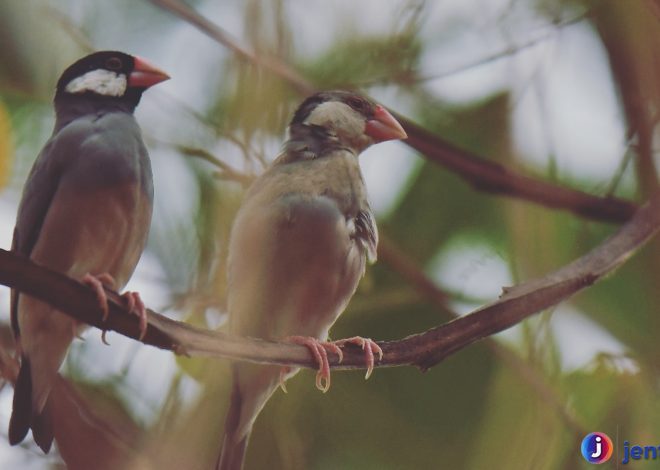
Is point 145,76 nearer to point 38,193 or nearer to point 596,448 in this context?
point 38,193

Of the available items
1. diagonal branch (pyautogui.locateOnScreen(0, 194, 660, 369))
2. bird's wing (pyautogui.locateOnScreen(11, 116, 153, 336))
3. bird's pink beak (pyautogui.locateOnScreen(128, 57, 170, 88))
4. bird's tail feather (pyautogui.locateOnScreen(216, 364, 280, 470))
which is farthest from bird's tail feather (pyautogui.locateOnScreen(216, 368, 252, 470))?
bird's pink beak (pyautogui.locateOnScreen(128, 57, 170, 88))

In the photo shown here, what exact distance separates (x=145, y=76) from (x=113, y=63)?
48mm

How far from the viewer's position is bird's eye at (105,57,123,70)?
3.52 feet

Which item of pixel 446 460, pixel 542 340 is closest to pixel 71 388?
pixel 446 460

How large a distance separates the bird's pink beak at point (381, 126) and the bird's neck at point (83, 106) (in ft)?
0.97

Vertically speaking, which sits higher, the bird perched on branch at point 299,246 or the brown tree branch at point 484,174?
the brown tree branch at point 484,174

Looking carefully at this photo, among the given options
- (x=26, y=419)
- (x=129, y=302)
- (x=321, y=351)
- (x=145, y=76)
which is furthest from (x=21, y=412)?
(x=145, y=76)

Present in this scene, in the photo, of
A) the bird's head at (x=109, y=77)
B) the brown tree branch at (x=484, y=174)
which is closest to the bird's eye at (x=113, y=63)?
the bird's head at (x=109, y=77)

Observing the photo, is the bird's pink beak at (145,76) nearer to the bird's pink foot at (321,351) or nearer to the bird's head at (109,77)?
the bird's head at (109,77)

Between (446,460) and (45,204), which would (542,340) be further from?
(45,204)

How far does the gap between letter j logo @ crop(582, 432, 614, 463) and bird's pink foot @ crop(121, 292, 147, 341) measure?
0.64 m

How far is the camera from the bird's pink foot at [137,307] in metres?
0.77

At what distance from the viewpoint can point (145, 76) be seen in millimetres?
1063

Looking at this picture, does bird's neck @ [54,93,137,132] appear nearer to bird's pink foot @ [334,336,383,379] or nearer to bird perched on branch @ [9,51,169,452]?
bird perched on branch @ [9,51,169,452]
